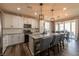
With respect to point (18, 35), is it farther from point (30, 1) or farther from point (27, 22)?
point (30, 1)

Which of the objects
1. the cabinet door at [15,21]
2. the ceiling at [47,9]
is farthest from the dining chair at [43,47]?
the cabinet door at [15,21]

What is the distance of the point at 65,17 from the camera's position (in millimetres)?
2324

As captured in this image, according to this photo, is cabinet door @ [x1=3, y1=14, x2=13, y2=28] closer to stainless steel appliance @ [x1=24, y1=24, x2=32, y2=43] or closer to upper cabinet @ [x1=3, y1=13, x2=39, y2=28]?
upper cabinet @ [x1=3, y1=13, x2=39, y2=28]

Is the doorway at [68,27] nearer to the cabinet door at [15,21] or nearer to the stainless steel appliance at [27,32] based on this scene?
the stainless steel appliance at [27,32]

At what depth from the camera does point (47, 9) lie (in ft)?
7.34

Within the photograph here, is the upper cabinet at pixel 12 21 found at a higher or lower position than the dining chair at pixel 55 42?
higher

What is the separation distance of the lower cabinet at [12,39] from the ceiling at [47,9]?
22.0 inches

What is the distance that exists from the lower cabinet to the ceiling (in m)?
0.56

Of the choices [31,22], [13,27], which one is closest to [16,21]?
[13,27]

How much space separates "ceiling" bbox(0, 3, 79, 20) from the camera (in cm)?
220

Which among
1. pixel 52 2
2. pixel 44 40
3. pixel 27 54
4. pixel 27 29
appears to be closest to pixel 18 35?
pixel 27 29

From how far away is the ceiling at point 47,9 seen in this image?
2204 millimetres

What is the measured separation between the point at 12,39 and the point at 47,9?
A: 3.49ft

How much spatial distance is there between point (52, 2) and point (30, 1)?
1.63 ft
